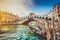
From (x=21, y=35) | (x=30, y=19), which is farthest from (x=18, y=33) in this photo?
(x=30, y=19)

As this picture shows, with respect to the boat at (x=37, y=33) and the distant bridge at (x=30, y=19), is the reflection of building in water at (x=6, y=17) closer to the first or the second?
the distant bridge at (x=30, y=19)

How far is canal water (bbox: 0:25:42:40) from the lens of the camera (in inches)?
63.9

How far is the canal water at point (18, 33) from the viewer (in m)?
1.62

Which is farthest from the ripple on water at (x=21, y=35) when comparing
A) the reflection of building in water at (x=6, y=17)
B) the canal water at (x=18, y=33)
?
the reflection of building in water at (x=6, y=17)

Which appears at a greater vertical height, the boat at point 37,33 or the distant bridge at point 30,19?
the distant bridge at point 30,19

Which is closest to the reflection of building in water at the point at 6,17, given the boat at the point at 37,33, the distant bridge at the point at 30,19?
the distant bridge at the point at 30,19

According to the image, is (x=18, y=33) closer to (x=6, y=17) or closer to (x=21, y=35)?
(x=21, y=35)

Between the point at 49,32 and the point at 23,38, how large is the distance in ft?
1.00

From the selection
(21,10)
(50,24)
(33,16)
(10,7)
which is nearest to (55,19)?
(50,24)

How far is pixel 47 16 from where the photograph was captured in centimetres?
170

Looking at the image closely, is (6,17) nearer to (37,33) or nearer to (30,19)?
(30,19)

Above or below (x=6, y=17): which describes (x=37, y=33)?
below

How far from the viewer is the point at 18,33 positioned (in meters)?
1.64

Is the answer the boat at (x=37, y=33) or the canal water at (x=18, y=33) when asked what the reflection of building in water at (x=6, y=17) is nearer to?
the canal water at (x=18, y=33)
